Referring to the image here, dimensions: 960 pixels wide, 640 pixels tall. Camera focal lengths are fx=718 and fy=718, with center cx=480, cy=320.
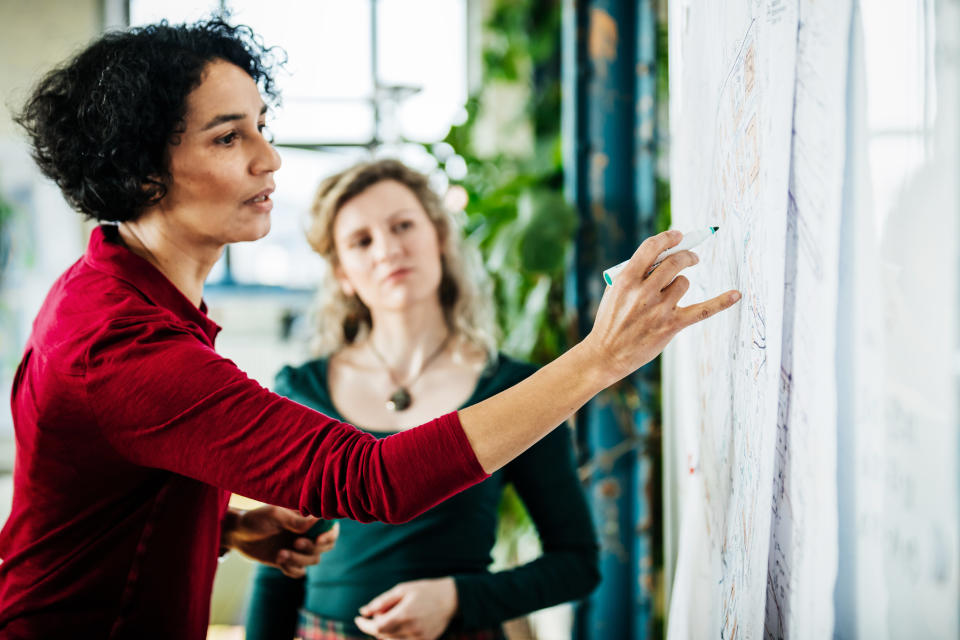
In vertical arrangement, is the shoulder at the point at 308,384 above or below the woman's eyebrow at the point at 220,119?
below

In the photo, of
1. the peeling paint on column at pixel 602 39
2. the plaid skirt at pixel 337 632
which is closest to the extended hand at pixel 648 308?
the plaid skirt at pixel 337 632

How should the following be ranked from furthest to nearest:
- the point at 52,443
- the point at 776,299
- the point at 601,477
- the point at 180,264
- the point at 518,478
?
the point at 601,477
the point at 518,478
the point at 180,264
the point at 52,443
the point at 776,299

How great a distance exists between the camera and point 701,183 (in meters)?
0.84

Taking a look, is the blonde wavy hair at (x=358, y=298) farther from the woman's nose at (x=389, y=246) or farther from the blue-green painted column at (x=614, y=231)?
the blue-green painted column at (x=614, y=231)

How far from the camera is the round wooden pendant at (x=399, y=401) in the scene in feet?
4.32

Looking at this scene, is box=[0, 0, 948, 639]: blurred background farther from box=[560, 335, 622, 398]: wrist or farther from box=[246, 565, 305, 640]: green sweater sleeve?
box=[246, 565, 305, 640]: green sweater sleeve

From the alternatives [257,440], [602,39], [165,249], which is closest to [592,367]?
[257,440]

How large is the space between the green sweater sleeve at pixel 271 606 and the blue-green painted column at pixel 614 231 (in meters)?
0.88

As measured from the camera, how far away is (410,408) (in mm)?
1318

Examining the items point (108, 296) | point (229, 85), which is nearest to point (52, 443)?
point (108, 296)

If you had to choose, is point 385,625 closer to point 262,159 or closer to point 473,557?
point 473,557

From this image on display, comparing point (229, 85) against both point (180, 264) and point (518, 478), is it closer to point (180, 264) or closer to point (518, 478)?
point (180, 264)

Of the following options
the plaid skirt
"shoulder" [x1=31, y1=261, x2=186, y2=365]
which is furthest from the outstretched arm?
the plaid skirt

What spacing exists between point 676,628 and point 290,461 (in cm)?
52
